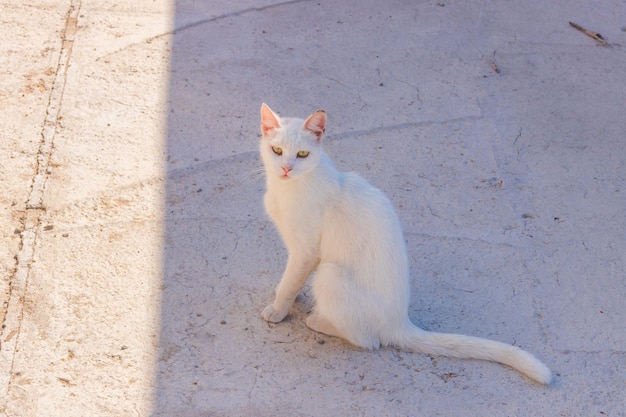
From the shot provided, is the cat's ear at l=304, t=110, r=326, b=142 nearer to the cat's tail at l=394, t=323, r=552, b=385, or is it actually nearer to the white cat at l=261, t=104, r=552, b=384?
the white cat at l=261, t=104, r=552, b=384

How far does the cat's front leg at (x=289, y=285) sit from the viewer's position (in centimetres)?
343

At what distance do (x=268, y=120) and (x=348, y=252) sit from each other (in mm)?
673

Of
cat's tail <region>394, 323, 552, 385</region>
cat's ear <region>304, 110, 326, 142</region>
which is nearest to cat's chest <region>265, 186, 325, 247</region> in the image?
cat's ear <region>304, 110, 326, 142</region>

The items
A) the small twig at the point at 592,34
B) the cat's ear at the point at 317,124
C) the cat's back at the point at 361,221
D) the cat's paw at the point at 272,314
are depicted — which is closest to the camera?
the cat's ear at the point at 317,124

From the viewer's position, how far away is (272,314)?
11.8ft

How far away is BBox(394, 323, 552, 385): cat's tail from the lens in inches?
129

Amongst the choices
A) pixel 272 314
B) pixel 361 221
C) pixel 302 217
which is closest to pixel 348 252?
pixel 361 221

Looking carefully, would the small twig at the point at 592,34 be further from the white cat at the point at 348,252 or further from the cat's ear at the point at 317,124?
the cat's ear at the point at 317,124

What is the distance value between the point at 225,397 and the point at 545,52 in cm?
383

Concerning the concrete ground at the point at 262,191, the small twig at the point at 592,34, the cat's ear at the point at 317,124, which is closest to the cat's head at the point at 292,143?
the cat's ear at the point at 317,124

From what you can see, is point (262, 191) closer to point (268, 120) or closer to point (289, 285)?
point (289, 285)

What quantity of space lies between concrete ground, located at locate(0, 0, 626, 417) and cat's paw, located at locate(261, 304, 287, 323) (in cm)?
7

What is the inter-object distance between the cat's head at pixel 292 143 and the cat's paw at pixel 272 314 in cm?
67

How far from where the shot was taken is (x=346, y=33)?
588 cm
